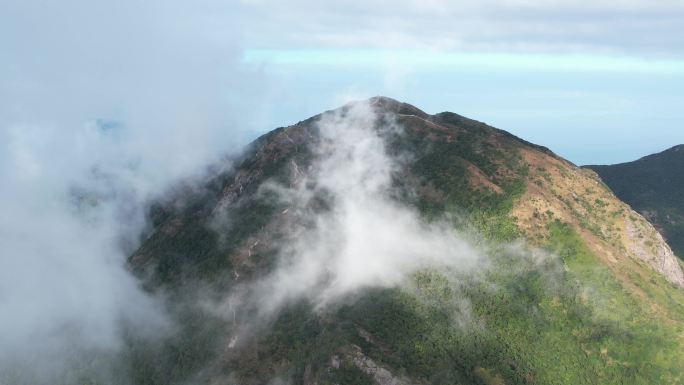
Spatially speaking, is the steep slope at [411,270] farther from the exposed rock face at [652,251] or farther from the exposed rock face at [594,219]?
the exposed rock face at [594,219]

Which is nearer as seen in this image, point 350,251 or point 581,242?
point 581,242

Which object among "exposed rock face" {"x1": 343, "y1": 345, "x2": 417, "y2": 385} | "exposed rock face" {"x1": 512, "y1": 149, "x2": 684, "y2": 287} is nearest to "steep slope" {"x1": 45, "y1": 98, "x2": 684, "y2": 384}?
"exposed rock face" {"x1": 343, "y1": 345, "x2": 417, "y2": 385}

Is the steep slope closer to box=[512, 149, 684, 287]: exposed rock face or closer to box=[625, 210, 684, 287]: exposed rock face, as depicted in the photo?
box=[625, 210, 684, 287]: exposed rock face

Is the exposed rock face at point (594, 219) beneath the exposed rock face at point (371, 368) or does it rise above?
above

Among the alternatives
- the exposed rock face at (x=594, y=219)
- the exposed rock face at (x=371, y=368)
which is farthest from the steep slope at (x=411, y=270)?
the exposed rock face at (x=594, y=219)

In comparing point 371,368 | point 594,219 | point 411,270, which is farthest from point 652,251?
point 371,368

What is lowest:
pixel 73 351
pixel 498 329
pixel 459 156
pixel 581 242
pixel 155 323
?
pixel 73 351

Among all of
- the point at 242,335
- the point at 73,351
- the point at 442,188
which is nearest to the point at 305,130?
the point at 442,188

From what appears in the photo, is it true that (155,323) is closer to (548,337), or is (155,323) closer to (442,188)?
(442,188)

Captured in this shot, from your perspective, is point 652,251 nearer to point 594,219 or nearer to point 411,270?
point 594,219
